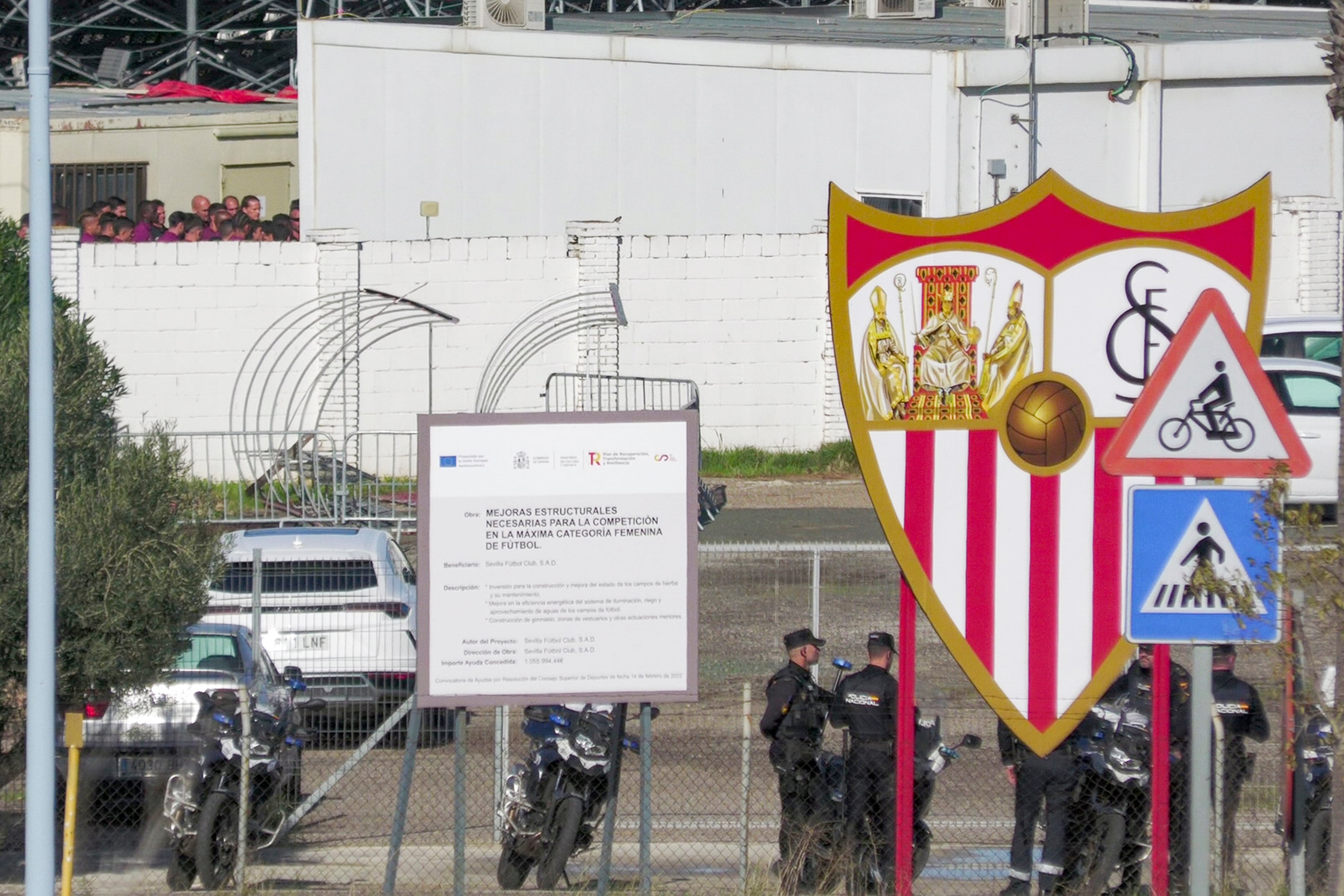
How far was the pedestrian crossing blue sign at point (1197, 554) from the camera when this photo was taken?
582 cm

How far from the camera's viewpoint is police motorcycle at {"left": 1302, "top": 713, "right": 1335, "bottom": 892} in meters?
7.92

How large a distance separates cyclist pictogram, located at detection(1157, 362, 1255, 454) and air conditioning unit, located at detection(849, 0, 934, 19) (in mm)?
23502

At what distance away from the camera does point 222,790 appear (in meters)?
8.45

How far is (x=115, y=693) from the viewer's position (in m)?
8.30

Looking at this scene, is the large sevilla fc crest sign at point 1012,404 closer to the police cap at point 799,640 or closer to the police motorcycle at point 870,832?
the police motorcycle at point 870,832

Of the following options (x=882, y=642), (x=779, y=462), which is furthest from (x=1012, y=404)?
(x=779, y=462)

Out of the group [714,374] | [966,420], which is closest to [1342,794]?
[966,420]

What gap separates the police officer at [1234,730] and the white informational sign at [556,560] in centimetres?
275

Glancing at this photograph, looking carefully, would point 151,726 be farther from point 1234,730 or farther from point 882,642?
point 1234,730

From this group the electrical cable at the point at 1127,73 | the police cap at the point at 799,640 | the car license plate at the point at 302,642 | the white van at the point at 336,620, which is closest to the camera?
the police cap at the point at 799,640

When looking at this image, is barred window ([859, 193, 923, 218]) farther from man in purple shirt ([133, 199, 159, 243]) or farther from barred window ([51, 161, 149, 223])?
barred window ([51, 161, 149, 223])

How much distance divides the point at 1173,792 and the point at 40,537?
552cm

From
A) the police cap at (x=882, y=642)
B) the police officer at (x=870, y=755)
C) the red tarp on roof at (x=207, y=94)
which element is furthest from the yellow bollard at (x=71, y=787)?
the red tarp on roof at (x=207, y=94)

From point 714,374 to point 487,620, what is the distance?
497 inches
